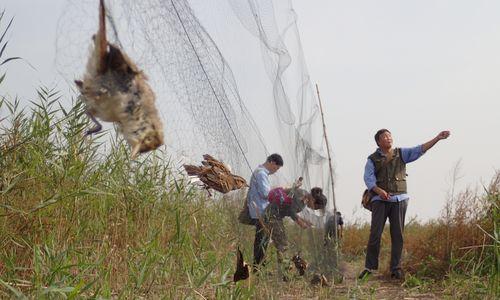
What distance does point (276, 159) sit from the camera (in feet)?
14.3

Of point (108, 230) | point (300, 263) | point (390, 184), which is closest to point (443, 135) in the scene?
point (390, 184)

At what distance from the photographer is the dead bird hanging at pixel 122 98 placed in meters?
1.51

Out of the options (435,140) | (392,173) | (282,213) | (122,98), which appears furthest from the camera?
(392,173)

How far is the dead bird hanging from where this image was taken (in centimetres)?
151

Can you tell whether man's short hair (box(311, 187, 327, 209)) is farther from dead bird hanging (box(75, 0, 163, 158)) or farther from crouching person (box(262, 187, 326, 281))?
dead bird hanging (box(75, 0, 163, 158))

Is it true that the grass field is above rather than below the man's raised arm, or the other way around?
below

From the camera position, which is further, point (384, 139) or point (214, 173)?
point (384, 139)

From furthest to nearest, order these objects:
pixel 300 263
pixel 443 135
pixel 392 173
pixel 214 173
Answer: pixel 392 173
pixel 443 135
pixel 300 263
pixel 214 173

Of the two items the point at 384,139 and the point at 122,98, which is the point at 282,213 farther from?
the point at 122,98

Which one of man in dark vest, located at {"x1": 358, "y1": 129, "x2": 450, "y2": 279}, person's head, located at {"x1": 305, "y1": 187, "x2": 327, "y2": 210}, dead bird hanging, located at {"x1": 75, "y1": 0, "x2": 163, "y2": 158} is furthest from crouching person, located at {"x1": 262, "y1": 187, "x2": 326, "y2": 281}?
dead bird hanging, located at {"x1": 75, "y1": 0, "x2": 163, "y2": 158}

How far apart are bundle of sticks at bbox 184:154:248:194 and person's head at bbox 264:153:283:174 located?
1016mm

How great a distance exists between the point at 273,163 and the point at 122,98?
2.84 meters

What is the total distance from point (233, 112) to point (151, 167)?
2051mm

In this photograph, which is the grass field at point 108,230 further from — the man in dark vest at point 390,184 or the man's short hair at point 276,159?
the man in dark vest at point 390,184
